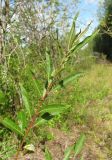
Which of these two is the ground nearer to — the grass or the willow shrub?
the grass

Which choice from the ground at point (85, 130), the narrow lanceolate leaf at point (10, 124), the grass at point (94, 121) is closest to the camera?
the narrow lanceolate leaf at point (10, 124)

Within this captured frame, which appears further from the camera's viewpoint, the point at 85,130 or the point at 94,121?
the point at 94,121

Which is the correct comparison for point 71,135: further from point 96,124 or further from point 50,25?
point 50,25

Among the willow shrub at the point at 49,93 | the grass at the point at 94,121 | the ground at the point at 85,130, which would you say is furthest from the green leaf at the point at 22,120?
the grass at the point at 94,121

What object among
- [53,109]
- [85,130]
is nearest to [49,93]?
[53,109]

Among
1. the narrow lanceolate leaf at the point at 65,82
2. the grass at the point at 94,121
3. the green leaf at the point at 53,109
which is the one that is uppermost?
the narrow lanceolate leaf at the point at 65,82

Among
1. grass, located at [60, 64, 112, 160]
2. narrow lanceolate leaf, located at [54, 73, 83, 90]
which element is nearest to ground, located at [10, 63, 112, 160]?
grass, located at [60, 64, 112, 160]

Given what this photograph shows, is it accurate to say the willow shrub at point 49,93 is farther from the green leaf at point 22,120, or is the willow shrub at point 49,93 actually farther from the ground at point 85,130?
the ground at point 85,130

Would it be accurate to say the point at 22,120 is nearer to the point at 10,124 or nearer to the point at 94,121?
the point at 10,124

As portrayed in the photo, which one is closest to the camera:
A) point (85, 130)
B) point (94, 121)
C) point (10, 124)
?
point (10, 124)

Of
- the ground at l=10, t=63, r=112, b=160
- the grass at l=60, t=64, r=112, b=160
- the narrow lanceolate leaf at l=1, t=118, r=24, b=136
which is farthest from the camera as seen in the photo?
the grass at l=60, t=64, r=112, b=160

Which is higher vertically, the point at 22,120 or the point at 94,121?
the point at 22,120

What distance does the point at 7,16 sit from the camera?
16.8 ft

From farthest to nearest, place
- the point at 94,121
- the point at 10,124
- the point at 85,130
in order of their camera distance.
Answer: the point at 94,121, the point at 85,130, the point at 10,124
